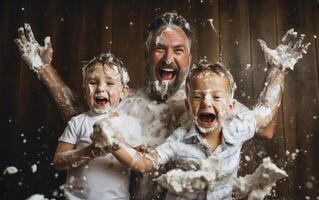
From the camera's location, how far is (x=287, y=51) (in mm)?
1351

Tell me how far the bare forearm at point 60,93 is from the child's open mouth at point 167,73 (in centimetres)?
28

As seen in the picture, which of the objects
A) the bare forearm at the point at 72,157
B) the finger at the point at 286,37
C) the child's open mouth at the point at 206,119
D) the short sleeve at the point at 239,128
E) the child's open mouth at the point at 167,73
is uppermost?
the finger at the point at 286,37

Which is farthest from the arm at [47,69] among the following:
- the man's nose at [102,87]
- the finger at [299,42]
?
the finger at [299,42]

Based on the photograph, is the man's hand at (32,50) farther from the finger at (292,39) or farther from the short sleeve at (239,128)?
the finger at (292,39)

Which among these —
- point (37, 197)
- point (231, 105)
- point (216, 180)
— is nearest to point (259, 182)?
point (216, 180)

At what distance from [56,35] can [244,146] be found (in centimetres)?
71

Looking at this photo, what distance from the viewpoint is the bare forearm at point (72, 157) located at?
119 centimetres

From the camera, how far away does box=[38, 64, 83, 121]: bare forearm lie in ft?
4.42

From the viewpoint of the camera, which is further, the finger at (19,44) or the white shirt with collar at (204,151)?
the finger at (19,44)

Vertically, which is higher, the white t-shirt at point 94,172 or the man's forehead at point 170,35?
the man's forehead at point 170,35

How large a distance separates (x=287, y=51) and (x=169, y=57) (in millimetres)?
377

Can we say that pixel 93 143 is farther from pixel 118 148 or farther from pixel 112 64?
pixel 112 64

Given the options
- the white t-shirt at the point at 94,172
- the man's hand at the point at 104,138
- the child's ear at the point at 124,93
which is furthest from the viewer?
the child's ear at the point at 124,93

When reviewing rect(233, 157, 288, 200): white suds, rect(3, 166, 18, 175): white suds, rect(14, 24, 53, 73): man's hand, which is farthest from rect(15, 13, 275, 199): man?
rect(3, 166, 18, 175): white suds
